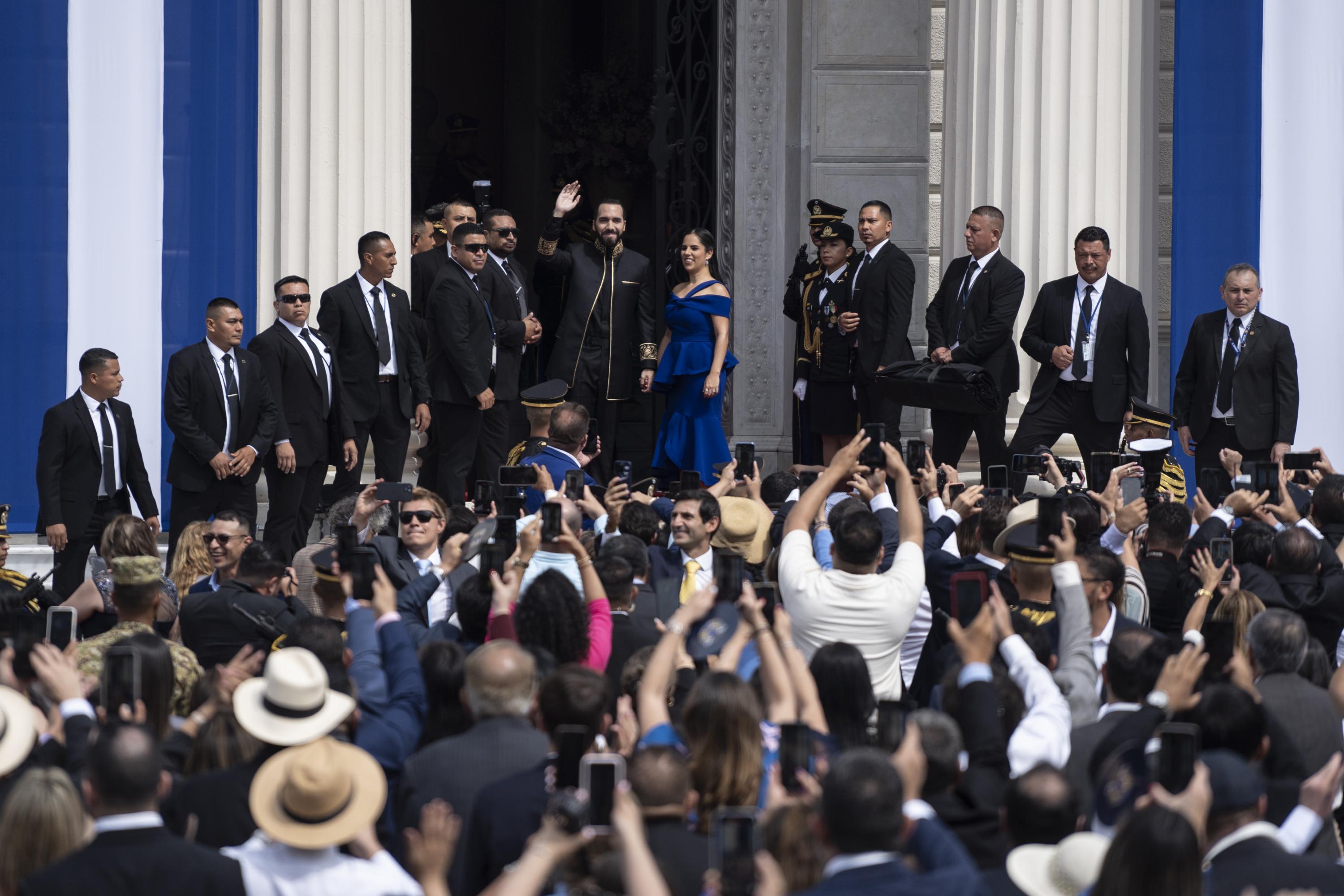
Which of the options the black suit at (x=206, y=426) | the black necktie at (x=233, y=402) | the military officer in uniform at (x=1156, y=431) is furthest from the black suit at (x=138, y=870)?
the military officer in uniform at (x=1156, y=431)

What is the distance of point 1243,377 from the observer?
34.8 ft

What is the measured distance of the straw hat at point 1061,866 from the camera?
354 cm

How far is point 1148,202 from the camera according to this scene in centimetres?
1212

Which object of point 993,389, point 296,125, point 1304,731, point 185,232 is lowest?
point 1304,731

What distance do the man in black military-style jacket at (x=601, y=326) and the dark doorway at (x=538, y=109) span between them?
3542mm

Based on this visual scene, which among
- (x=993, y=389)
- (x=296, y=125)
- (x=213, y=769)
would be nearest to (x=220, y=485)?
(x=296, y=125)

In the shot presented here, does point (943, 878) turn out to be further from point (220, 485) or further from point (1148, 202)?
point (1148, 202)

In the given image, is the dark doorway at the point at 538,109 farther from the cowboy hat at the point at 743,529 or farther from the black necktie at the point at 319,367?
the cowboy hat at the point at 743,529

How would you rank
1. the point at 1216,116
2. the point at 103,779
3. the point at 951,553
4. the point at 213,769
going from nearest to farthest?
1. the point at 103,779
2. the point at 213,769
3. the point at 951,553
4. the point at 1216,116

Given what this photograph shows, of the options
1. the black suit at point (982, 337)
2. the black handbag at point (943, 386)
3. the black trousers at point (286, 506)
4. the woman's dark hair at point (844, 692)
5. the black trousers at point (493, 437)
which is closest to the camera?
the woman's dark hair at point (844, 692)

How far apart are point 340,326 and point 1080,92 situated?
504 cm

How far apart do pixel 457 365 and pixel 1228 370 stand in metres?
4.74

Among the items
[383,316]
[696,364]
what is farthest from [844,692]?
[696,364]

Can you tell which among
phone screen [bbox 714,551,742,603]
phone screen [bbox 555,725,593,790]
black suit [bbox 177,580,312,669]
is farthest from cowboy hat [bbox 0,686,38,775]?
black suit [bbox 177,580,312,669]
